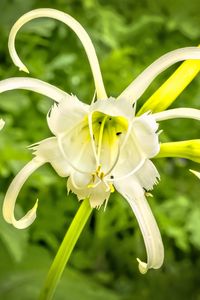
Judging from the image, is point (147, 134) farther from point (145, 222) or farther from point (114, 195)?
point (114, 195)

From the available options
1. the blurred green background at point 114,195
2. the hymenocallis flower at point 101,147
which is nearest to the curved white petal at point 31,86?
the hymenocallis flower at point 101,147

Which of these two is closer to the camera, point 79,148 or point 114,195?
point 79,148

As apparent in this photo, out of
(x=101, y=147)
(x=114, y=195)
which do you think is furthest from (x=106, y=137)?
(x=114, y=195)

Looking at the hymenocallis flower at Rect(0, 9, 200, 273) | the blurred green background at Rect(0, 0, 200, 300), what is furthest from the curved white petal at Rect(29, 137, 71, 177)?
Result: the blurred green background at Rect(0, 0, 200, 300)

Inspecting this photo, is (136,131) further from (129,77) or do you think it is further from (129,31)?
(129,31)

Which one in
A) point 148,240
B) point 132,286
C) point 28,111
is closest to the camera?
point 148,240

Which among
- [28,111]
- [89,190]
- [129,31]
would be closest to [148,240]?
[89,190]
